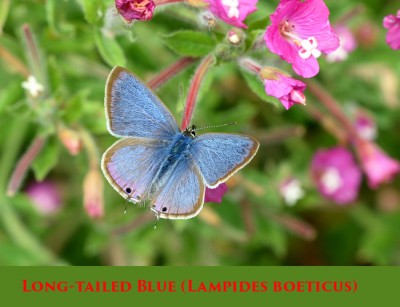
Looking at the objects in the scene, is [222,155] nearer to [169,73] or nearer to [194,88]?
[194,88]

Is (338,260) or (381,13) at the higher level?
(381,13)

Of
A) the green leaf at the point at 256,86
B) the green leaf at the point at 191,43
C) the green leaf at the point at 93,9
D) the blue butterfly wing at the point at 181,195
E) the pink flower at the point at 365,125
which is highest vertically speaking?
the pink flower at the point at 365,125

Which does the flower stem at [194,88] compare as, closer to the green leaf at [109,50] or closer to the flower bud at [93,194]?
the green leaf at [109,50]

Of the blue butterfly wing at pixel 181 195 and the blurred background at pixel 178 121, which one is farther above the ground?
the blurred background at pixel 178 121

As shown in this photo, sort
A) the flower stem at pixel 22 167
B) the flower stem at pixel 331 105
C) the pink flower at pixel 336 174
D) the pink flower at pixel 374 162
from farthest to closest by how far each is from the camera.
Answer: the pink flower at pixel 336 174, the pink flower at pixel 374 162, the flower stem at pixel 331 105, the flower stem at pixel 22 167

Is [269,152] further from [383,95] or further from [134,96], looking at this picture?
[134,96]

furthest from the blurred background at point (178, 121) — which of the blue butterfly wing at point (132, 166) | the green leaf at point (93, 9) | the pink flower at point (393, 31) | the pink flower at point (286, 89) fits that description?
the pink flower at point (393, 31)
